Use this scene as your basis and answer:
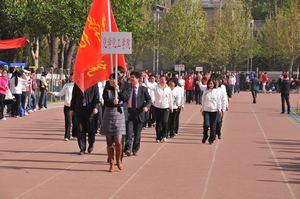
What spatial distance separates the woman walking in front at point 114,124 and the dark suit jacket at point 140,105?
1942 millimetres

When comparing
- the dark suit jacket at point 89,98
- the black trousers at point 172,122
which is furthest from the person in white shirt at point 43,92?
the dark suit jacket at point 89,98

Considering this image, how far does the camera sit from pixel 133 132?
15891 mm

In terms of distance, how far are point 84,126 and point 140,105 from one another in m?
1.27

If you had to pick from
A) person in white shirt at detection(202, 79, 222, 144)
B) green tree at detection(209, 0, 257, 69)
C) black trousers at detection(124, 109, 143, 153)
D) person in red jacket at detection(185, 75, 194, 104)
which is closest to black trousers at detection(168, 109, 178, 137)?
person in white shirt at detection(202, 79, 222, 144)

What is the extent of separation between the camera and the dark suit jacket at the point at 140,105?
15.6m

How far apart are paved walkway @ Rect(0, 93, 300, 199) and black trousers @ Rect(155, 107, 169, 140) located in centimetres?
29

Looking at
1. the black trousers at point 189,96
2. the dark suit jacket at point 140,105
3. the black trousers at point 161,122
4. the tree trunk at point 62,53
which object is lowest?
the black trousers at point 189,96

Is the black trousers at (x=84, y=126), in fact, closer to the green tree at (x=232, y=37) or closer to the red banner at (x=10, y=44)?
the red banner at (x=10, y=44)

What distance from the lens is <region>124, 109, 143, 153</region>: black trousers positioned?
15555 mm

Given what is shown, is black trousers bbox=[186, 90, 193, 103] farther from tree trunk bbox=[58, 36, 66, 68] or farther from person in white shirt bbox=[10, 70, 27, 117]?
person in white shirt bbox=[10, 70, 27, 117]

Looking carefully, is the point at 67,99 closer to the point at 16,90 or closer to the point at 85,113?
the point at 85,113

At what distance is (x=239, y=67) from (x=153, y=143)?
224ft

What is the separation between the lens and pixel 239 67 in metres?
85.9

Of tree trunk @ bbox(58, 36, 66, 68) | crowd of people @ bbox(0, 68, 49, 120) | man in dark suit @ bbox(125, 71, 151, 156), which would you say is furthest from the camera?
tree trunk @ bbox(58, 36, 66, 68)
